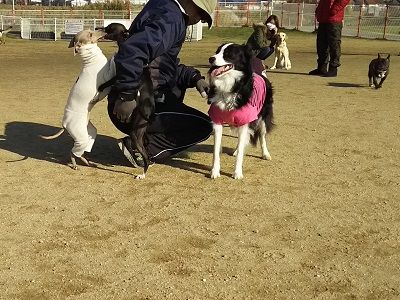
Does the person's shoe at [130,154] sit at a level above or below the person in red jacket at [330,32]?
below

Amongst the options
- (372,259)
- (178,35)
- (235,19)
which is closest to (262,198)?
(372,259)

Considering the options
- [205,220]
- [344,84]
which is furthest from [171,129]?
[344,84]

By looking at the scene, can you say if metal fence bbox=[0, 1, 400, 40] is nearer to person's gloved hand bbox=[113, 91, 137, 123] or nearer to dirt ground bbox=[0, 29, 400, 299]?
dirt ground bbox=[0, 29, 400, 299]

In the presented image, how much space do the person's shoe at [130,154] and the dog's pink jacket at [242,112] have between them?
84 cm

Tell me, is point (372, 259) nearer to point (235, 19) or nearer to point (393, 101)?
point (393, 101)

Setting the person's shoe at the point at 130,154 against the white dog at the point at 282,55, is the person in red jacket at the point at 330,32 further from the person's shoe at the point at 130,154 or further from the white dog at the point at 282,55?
the person's shoe at the point at 130,154

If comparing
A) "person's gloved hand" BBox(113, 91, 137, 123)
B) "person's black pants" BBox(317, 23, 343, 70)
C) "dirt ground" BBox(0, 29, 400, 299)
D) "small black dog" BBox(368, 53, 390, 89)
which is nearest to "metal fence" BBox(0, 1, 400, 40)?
"person's black pants" BBox(317, 23, 343, 70)

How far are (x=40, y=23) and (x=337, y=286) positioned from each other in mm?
27953

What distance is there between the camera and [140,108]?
482 centimetres

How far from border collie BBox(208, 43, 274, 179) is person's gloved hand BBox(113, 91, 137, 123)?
2.37ft

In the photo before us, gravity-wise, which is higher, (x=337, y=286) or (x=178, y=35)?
(x=178, y=35)

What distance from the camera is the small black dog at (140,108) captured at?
482 centimetres

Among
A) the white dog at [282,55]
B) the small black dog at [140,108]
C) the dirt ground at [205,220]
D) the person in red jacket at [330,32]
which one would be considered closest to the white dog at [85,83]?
the small black dog at [140,108]

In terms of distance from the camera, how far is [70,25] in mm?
27234
